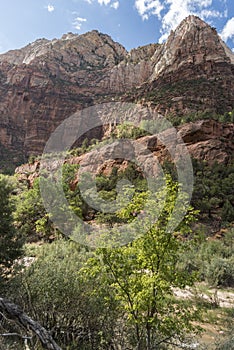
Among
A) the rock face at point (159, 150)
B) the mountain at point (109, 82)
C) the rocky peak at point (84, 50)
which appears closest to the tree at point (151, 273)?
the rock face at point (159, 150)

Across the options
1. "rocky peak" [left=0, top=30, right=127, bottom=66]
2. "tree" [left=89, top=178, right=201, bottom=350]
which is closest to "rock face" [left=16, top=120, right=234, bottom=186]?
"tree" [left=89, top=178, right=201, bottom=350]

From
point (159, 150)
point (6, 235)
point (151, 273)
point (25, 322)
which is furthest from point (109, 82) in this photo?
point (25, 322)

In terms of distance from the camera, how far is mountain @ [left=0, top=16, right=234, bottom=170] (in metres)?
55.7

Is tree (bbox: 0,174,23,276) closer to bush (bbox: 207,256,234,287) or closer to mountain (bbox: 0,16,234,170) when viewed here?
bush (bbox: 207,256,234,287)

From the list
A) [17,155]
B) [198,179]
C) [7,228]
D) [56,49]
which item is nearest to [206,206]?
[198,179]

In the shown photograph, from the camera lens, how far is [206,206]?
2431 cm

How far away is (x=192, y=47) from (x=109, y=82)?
90.4ft

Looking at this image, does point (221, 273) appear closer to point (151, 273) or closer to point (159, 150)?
point (151, 273)

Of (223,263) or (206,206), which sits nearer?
(223,263)

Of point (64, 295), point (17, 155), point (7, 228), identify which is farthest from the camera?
point (17, 155)

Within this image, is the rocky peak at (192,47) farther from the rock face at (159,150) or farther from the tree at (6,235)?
the tree at (6,235)

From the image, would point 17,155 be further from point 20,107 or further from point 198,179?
point 198,179

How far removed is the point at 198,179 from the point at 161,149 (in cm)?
659

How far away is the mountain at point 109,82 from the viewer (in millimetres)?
55656
